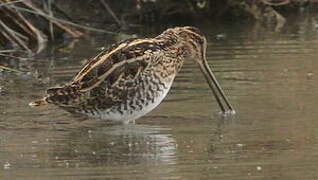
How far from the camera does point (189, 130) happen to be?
704cm

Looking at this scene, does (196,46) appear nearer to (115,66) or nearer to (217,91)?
(217,91)

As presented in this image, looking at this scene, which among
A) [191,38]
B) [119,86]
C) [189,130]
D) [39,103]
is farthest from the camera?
[191,38]

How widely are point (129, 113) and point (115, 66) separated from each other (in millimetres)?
335

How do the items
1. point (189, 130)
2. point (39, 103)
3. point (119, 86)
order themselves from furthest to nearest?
1. point (39, 103)
2. point (119, 86)
3. point (189, 130)

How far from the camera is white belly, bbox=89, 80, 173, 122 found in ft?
23.9

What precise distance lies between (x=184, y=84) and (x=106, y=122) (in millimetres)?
1272

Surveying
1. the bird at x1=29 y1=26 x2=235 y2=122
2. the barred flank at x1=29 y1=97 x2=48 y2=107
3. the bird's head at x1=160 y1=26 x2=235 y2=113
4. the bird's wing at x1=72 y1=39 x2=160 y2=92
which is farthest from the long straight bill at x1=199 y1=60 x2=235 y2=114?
the barred flank at x1=29 y1=97 x2=48 y2=107

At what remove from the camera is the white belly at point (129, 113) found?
7.28m

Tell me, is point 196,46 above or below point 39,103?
above

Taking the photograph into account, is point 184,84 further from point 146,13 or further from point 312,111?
point 146,13

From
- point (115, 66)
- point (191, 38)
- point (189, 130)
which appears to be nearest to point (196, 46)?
point (191, 38)

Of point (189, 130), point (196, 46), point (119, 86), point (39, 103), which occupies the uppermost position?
point (196, 46)

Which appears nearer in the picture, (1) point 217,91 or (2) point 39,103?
(2) point 39,103

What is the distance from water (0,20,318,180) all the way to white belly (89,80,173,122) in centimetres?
8
